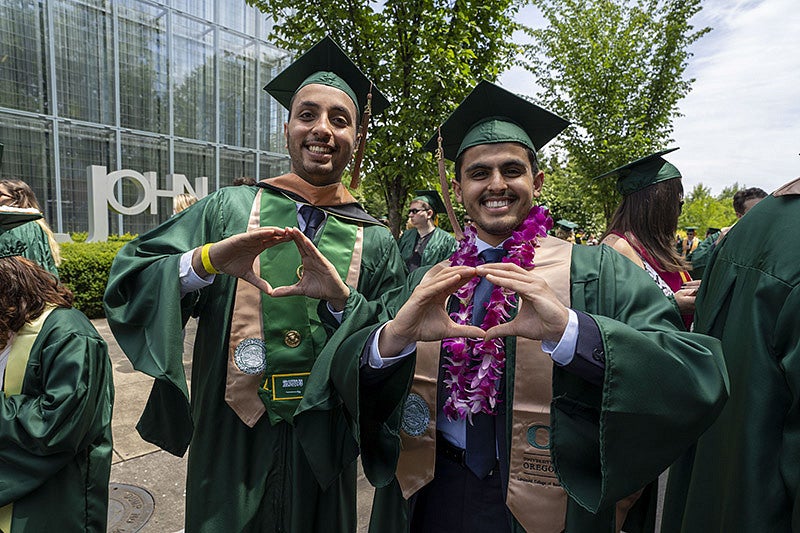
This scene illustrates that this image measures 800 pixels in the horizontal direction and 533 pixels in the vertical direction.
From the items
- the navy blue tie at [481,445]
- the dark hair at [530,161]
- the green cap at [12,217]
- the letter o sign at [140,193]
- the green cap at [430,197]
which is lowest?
the navy blue tie at [481,445]

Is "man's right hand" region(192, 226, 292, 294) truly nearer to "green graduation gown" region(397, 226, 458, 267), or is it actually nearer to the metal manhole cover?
the metal manhole cover

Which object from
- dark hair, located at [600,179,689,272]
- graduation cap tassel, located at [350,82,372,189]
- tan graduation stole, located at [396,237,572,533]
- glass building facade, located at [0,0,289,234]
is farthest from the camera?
glass building facade, located at [0,0,289,234]

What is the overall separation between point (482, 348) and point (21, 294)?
6.76ft

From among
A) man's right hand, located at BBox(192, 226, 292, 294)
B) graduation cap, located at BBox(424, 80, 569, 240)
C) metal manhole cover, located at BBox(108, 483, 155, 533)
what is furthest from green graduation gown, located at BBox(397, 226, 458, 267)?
man's right hand, located at BBox(192, 226, 292, 294)

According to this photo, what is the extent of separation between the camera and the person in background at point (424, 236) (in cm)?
701

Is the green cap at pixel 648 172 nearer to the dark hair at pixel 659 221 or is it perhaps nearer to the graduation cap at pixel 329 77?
the dark hair at pixel 659 221

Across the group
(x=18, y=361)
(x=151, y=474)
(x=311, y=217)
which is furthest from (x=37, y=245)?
(x=311, y=217)

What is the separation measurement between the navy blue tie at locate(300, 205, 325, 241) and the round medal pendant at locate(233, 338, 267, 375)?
1.80 ft

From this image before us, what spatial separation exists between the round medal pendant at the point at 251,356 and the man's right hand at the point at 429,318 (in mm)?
681

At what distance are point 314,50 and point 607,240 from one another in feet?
7.36

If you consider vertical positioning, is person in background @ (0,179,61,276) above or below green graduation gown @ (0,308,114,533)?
above

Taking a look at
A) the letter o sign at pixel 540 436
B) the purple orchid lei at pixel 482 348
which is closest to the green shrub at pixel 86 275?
the purple orchid lei at pixel 482 348

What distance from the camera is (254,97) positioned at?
18594mm

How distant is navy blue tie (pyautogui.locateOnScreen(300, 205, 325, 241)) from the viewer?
2.19 meters
